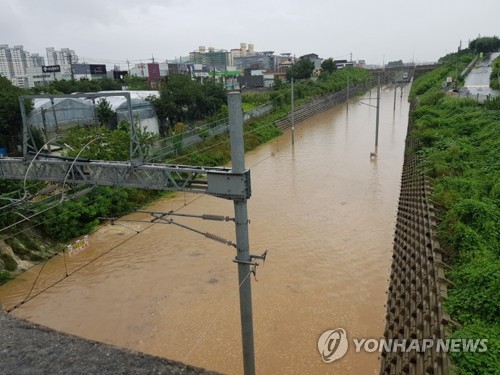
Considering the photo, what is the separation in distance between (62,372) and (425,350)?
20.1ft

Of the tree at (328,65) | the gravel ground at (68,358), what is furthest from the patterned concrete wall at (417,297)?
the tree at (328,65)

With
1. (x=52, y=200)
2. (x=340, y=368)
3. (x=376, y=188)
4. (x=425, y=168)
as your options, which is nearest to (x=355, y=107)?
(x=376, y=188)

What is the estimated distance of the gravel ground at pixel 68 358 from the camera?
22.2 feet

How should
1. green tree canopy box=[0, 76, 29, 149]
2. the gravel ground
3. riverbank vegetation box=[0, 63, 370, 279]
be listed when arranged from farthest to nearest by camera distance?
green tree canopy box=[0, 76, 29, 149] < riverbank vegetation box=[0, 63, 370, 279] < the gravel ground

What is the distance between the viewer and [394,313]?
9242mm

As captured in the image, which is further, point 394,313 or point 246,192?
point 394,313

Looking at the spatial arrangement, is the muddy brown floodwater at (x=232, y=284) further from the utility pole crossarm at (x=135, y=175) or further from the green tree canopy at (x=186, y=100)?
the green tree canopy at (x=186, y=100)

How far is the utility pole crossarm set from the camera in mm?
6414

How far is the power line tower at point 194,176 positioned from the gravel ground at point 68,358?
150 centimetres

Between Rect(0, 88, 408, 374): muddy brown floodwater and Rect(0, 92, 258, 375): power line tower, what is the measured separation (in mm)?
3174

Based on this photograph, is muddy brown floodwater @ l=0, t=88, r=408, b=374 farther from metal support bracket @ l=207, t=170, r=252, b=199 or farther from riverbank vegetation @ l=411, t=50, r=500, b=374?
metal support bracket @ l=207, t=170, r=252, b=199

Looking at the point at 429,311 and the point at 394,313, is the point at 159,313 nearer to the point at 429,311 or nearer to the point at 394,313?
the point at 394,313

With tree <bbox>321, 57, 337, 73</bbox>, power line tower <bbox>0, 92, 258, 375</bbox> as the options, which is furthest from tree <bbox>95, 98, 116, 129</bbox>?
tree <bbox>321, 57, 337, 73</bbox>

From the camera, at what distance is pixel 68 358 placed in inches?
282
